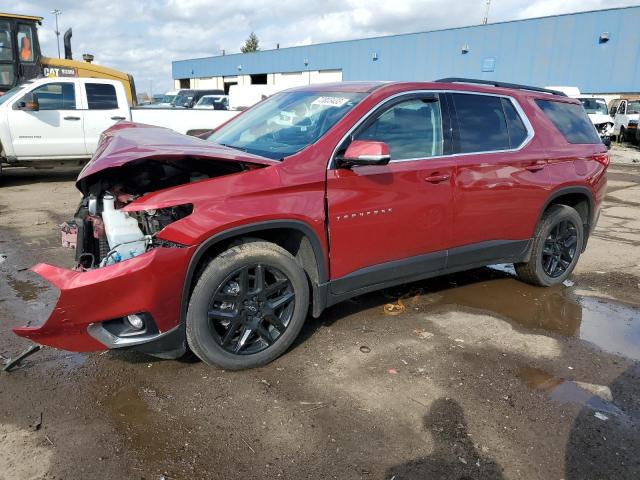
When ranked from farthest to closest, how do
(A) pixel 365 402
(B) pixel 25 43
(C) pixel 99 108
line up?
1. (B) pixel 25 43
2. (C) pixel 99 108
3. (A) pixel 365 402

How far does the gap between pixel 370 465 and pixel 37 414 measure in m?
1.85

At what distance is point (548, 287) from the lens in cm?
504

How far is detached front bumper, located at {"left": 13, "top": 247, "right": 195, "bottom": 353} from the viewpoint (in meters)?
2.69

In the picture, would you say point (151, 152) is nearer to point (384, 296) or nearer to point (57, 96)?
point (384, 296)

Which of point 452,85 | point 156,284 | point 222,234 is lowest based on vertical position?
point 156,284

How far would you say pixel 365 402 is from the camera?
302 cm

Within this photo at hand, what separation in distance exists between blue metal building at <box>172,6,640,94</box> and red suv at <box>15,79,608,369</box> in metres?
26.8

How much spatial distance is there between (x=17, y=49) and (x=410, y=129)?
38.4 feet

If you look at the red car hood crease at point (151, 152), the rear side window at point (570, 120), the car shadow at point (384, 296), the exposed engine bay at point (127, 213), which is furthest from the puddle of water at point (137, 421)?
the rear side window at point (570, 120)

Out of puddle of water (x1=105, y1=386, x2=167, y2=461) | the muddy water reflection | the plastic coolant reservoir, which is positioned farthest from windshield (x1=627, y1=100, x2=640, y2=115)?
puddle of water (x1=105, y1=386, x2=167, y2=461)

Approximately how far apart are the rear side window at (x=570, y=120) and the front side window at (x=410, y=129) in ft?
4.67

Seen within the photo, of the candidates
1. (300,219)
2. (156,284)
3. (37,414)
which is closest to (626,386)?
(300,219)

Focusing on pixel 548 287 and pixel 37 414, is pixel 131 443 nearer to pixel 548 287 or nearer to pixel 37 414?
pixel 37 414

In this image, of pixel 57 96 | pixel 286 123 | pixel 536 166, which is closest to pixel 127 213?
pixel 286 123
